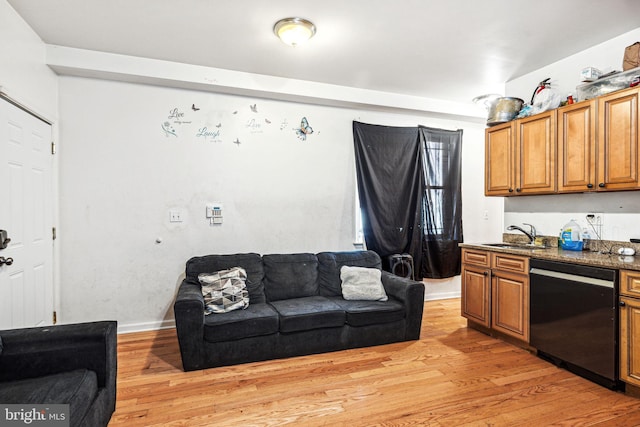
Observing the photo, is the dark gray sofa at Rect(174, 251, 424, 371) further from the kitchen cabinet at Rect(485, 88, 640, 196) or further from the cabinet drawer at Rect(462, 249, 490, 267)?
the kitchen cabinet at Rect(485, 88, 640, 196)

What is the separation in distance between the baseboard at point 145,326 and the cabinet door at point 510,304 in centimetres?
324

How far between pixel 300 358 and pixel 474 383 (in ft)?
4.41

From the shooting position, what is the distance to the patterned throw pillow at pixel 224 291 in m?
2.98

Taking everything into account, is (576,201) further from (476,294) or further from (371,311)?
(371,311)

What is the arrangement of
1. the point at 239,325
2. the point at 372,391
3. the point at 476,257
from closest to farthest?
the point at 372,391 → the point at 239,325 → the point at 476,257

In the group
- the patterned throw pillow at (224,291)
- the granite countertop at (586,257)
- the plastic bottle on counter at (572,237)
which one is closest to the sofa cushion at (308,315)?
the patterned throw pillow at (224,291)

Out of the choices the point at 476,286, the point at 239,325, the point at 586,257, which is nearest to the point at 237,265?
the point at 239,325

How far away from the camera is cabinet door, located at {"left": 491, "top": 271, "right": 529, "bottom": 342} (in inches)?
119

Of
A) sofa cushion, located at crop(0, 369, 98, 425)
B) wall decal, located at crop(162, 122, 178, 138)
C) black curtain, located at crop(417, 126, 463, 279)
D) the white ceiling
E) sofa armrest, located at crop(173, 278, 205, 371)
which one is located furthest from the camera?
black curtain, located at crop(417, 126, 463, 279)

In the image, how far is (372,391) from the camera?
2.42 meters

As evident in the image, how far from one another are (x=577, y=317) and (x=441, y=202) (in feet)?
7.61

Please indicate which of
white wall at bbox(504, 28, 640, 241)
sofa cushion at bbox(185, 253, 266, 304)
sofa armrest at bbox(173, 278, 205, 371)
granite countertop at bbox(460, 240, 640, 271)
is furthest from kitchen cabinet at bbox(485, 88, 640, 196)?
sofa armrest at bbox(173, 278, 205, 371)

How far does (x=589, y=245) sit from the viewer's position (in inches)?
123

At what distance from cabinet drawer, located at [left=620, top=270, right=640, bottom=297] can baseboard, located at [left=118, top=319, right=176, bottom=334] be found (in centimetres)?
386
